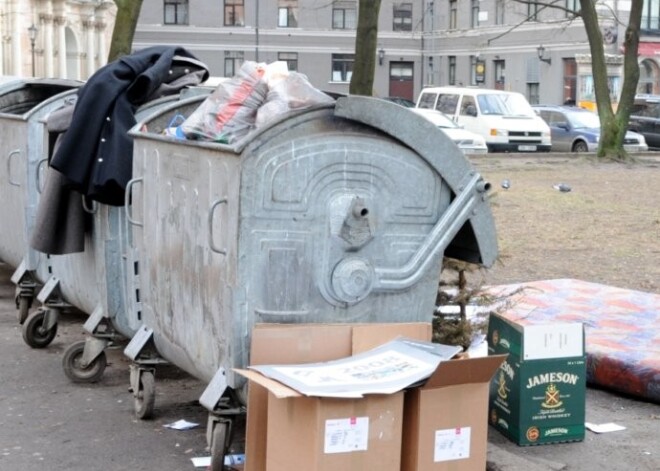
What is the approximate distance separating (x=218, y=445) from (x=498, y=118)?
26.1 meters

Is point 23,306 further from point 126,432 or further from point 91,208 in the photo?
point 126,432

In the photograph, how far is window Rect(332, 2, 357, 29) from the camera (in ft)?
200

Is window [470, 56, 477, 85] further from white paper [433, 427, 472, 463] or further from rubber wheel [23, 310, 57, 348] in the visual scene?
white paper [433, 427, 472, 463]

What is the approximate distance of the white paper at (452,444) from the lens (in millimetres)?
4578

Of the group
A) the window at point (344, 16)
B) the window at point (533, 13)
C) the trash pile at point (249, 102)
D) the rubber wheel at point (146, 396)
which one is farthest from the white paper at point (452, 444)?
the window at point (344, 16)

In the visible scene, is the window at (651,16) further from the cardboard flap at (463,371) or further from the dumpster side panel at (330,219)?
the cardboard flap at (463,371)

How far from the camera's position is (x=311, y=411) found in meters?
4.32

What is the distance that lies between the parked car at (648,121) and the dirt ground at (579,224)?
34.4 feet

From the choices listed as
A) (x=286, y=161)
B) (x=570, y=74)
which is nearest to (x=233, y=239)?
(x=286, y=161)

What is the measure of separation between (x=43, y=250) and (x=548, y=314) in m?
3.01

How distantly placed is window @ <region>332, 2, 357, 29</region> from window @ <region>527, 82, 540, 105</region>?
10.8 metres

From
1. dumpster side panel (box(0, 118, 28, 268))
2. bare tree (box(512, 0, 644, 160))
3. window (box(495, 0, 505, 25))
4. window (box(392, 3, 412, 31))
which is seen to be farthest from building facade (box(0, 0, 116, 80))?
dumpster side panel (box(0, 118, 28, 268))

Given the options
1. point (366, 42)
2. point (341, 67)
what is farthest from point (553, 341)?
point (341, 67)

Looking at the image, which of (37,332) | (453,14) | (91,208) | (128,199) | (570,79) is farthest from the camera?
(453,14)
